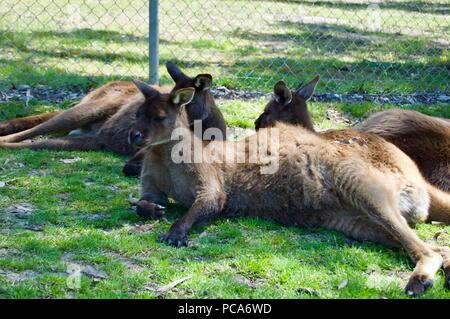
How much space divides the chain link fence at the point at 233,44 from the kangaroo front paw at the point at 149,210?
3.88 meters

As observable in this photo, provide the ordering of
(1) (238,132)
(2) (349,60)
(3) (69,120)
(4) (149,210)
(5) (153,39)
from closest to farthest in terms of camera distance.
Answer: (4) (149,210)
(3) (69,120)
(1) (238,132)
(5) (153,39)
(2) (349,60)

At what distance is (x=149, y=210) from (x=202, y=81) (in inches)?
74.6

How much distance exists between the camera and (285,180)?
5.94 m

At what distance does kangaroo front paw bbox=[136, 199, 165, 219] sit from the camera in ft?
19.2

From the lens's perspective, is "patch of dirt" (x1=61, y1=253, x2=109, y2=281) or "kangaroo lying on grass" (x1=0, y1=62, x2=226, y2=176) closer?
"patch of dirt" (x1=61, y1=253, x2=109, y2=281)

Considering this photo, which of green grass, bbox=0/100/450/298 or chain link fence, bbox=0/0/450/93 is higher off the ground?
chain link fence, bbox=0/0/450/93

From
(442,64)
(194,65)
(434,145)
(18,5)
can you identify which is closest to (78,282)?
(434,145)

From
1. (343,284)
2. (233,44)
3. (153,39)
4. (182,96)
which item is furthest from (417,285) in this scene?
(233,44)

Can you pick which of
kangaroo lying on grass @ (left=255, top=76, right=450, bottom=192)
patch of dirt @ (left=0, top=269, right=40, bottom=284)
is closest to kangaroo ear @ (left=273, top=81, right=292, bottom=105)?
kangaroo lying on grass @ (left=255, top=76, right=450, bottom=192)

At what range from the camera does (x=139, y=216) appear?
5.92 metres

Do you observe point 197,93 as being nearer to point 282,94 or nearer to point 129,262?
point 282,94

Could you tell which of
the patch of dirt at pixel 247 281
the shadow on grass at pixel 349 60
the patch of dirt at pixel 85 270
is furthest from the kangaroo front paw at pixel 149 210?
the shadow on grass at pixel 349 60

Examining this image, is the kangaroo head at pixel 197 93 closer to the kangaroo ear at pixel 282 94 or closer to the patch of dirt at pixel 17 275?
the kangaroo ear at pixel 282 94

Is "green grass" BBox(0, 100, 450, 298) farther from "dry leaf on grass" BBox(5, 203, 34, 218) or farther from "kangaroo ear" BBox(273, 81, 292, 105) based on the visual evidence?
"kangaroo ear" BBox(273, 81, 292, 105)
